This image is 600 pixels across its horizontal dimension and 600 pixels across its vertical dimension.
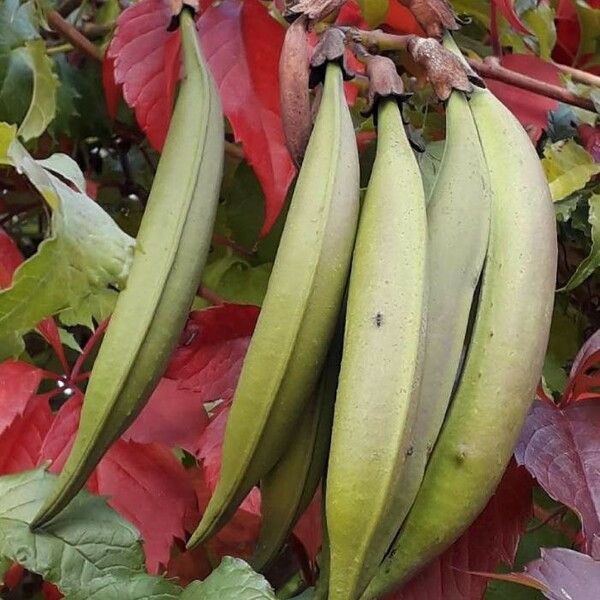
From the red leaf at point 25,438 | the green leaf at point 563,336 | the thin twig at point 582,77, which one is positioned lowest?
the green leaf at point 563,336

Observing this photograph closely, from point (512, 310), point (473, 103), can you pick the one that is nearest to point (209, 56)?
point (473, 103)

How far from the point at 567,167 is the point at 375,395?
1.49 feet

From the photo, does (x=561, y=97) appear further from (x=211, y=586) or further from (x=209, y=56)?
(x=211, y=586)

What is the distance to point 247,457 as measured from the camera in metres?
0.54

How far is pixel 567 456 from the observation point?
0.64m

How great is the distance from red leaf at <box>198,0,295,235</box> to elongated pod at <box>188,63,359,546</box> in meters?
0.19

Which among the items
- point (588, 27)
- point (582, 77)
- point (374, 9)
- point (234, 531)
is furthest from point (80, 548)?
point (588, 27)

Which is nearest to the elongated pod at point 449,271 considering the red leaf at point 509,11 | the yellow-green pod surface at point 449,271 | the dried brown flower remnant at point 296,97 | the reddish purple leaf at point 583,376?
the yellow-green pod surface at point 449,271

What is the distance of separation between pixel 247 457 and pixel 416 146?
0.28 m

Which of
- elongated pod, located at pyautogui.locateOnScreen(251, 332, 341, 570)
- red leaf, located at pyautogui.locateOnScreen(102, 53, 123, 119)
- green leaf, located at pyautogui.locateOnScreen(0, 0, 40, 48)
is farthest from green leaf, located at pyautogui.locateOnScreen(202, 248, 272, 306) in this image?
elongated pod, located at pyautogui.locateOnScreen(251, 332, 341, 570)

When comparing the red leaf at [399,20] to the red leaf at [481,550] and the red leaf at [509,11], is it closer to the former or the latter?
the red leaf at [509,11]

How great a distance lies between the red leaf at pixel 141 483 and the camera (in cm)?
68

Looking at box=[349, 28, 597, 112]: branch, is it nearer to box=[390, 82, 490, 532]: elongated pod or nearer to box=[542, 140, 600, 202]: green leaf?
box=[542, 140, 600, 202]: green leaf

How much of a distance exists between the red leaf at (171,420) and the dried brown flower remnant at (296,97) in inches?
8.6
